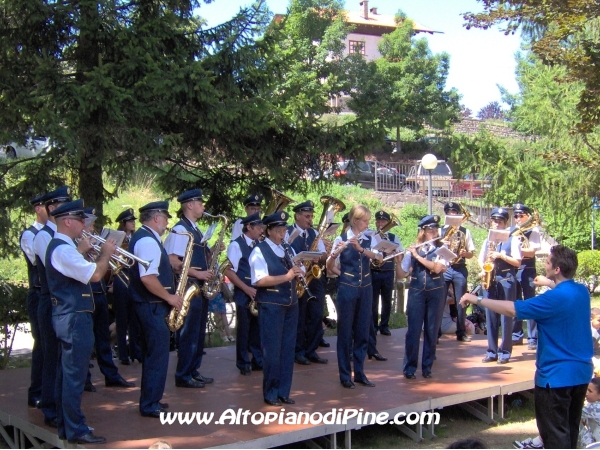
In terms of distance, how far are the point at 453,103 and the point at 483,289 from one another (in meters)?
28.7

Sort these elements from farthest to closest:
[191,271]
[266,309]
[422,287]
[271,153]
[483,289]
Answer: [271,153] → [483,289] → [422,287] → [191,271] → [266,309]

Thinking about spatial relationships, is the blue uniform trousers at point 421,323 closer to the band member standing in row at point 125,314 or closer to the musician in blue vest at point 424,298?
the musician in blue vest at point 424,298

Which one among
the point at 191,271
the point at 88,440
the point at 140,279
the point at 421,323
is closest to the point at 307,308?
the point at 421,323

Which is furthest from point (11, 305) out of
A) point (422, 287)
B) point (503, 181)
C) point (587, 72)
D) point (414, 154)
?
point (414, 154)

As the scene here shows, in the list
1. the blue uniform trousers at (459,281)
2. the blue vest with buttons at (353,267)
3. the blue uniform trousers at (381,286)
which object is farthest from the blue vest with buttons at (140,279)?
the blue uniform trousers at (459,281)

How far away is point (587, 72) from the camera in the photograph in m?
9.30

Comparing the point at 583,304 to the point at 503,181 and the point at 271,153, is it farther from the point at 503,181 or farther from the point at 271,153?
the point at 503,181

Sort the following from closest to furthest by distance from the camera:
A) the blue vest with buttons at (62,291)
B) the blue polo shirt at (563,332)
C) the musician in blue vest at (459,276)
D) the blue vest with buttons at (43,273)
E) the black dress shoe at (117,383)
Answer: the blue polo shirt at (563,332)
the blue vest with buttons at (62,291)
the blue vest with buttons at (43,273)
the black dress shoe at (117,383)
the musician in blue vest at (459,276)

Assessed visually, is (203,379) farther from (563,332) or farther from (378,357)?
(563,332)

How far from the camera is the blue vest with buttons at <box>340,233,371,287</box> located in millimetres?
7500

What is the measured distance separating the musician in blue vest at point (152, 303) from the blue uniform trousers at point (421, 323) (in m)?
2.95

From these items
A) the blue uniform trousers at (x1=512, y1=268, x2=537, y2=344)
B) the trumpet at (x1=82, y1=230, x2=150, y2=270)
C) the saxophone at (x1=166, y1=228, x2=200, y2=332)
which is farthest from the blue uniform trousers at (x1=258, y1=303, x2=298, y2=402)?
the blue uniform trousers at (x1=512, y1=268, x2=537, y2=344)

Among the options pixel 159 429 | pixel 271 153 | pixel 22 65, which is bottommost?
pixel 159 429

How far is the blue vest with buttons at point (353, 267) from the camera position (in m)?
7.50
